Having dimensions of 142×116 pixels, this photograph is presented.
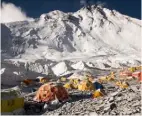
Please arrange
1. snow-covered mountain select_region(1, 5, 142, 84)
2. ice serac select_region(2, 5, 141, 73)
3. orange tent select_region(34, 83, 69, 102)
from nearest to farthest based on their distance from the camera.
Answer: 1. orange tent select_region(34, 83, 69, 102)
2. snow-covered mountain select_region(1, 5, 142, 84)
3. ice serac select_region(2, 5, 141, 73)

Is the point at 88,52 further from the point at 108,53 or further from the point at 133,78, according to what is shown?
the point at 133,78

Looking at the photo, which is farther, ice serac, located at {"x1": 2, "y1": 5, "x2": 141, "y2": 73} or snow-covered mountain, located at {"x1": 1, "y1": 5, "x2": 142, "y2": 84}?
ice serac, located at {"x1": 2, "y1": 5, "x2": 141, "y2": 73}

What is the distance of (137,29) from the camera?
140m

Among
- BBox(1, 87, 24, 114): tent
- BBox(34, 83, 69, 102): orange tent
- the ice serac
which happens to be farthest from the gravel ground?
the ice serac

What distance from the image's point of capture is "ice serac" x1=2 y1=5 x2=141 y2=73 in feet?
390

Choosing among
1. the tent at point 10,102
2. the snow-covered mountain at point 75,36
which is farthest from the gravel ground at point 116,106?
the snow-covered mountain at point 75,36

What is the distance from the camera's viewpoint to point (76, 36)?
13662cm

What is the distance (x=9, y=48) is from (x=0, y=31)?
1061 centimetres

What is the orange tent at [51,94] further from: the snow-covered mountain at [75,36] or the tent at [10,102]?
the snow-covered mountain at [75,36]

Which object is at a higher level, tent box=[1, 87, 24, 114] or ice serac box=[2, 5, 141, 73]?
ice serac box=[2, 5, 141, 73]

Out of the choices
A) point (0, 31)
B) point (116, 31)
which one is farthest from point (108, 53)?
point (0, 31)

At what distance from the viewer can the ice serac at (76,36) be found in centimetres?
11888

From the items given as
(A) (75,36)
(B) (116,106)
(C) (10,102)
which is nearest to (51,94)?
(C) (10,102)

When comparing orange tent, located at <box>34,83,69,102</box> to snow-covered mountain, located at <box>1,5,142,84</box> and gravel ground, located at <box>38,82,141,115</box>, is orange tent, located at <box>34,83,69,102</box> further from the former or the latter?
snow-covered mountain, located at <box>1,5,142,84</box>
